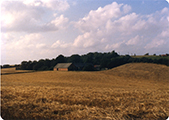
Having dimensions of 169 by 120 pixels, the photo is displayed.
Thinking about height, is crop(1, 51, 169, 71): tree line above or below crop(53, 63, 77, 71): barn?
above

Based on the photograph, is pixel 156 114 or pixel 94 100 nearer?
pixel 156 114

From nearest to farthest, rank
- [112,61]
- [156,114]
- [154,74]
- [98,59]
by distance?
1. [156,114]
2. [154,74]
3. [112,61]
4. [98,59]

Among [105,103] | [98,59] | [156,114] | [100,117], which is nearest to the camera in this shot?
[100,117]

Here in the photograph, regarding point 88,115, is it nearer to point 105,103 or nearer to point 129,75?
point 105,103

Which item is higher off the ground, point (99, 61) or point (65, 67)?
point (99, 61)

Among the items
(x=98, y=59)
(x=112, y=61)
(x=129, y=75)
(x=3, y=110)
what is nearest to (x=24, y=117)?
(x=3, y=110)

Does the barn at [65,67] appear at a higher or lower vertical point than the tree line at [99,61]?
lower

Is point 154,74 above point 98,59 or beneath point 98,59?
beneath

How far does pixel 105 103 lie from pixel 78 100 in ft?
5.32

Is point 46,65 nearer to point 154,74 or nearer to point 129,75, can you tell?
point 129,75

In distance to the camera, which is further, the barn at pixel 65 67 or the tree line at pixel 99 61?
the barn at pixel 65 67

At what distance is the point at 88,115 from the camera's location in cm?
664

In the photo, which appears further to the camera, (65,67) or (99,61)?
(99,61)

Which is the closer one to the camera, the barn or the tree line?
the tree line
